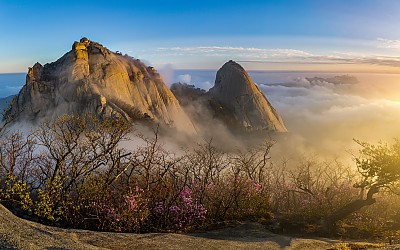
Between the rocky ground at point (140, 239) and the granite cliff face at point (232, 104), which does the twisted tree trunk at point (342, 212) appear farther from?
the granite cliff face at point (232, 104)

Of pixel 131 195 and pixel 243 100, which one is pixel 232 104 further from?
pixel 131 195

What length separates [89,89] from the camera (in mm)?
42188

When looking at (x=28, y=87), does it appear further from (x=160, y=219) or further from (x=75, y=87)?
(x=160, y=219)

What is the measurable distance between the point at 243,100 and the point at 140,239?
153ft

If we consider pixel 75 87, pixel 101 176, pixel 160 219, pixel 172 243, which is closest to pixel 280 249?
pixel 172 243

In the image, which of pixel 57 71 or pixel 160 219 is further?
pixel 57 71

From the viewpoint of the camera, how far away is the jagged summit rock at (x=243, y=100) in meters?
59.5

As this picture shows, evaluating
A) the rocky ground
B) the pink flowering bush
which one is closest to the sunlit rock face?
the pink flowering bush

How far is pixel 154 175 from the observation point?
20.5 metres

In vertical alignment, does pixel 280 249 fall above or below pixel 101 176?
below

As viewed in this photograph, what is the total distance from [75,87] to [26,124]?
6474 millimetres

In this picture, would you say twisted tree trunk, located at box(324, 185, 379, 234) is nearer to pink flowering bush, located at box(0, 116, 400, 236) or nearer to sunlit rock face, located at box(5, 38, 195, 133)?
pink flowering bush, located at box(0, 116, 400, 236)

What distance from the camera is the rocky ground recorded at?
1309 cm

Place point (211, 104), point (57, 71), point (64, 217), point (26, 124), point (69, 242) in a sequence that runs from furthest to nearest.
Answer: point (211, 104) → point (57, 71) → point (26, 124) → point (64, 217) → point (69, 242)
